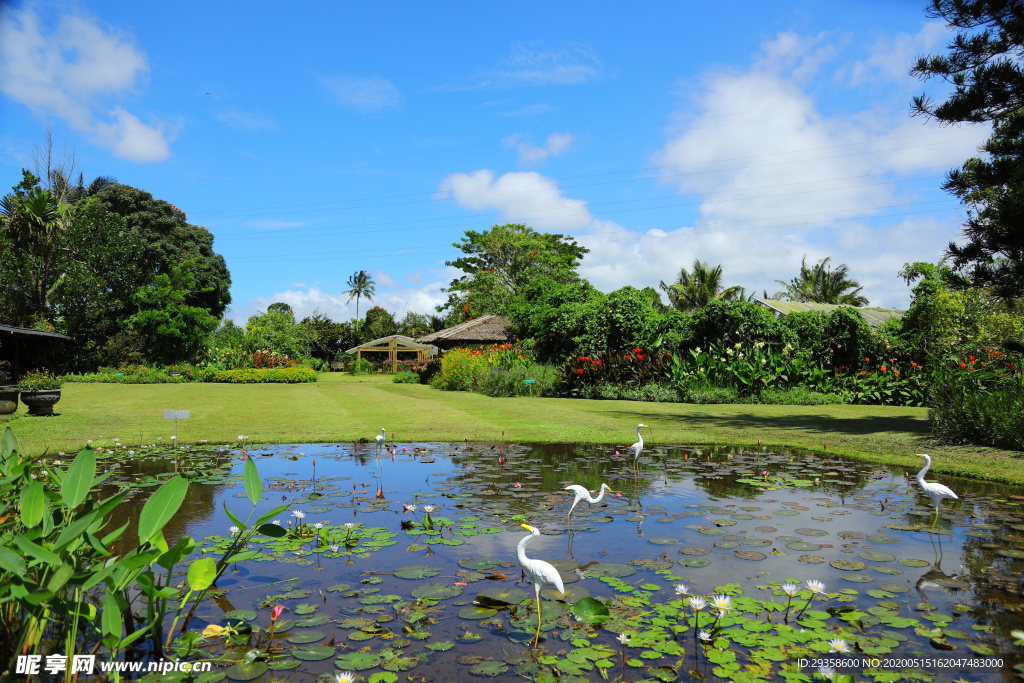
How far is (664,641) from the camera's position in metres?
3.21

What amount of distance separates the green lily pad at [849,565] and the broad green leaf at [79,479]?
4.73 meters

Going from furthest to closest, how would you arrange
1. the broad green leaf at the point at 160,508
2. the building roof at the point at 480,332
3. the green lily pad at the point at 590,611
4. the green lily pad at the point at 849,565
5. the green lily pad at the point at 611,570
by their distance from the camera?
the building roof at the point at 480,332, the green lily pad at the point at 849,565, the green lily pad at the point at 611,570, the green lily pad at the point at 590,611, the broad green leaf at the point at 160,508

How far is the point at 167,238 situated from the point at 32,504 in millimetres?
50669

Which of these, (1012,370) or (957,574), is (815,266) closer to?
(1012,370)

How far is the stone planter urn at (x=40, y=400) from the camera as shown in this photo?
12.9m

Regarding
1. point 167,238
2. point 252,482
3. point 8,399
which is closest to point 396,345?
point 167,238

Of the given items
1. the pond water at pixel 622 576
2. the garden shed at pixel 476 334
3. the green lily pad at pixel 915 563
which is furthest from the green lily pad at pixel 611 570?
the garden shed at pixel 476 334

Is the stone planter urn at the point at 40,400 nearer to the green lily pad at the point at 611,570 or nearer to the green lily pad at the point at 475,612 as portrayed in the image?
the green lily pad at the point at 475,612

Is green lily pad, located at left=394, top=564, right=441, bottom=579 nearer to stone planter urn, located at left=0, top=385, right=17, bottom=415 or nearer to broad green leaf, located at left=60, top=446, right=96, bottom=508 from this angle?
broad green leaf, located at left=60, top=446, right=96, bottom=508

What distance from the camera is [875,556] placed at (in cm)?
459

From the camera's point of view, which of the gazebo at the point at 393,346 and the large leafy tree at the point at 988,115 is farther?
the gazebo at the point at 393,346

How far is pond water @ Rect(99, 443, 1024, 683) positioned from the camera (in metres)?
3.04

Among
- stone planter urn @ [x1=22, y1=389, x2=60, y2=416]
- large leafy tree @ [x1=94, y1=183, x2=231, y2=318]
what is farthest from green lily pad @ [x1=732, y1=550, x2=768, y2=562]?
large leafy tree @ [x1=94, y1=183, x2=231, y2=318]

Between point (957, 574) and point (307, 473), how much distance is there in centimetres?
691
